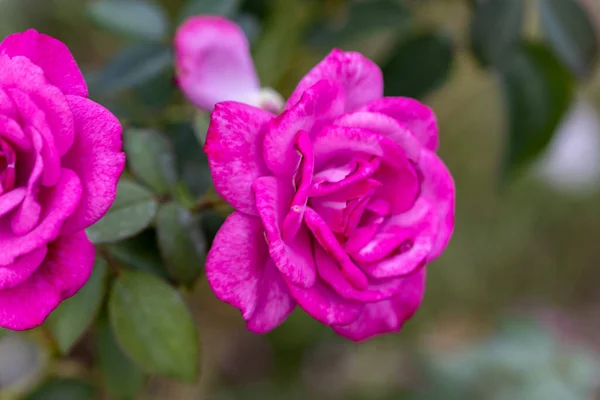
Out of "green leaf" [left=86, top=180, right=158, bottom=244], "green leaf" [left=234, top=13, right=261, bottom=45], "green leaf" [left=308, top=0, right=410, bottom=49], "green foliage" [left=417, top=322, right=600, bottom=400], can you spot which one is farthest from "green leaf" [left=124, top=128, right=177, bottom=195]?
"green foliage" [left=417, top=322, right=600, bottom=400]

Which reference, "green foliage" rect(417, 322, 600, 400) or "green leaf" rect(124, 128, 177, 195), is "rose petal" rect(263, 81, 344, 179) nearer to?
"green leaf" rect(124, 128, 177, 195)

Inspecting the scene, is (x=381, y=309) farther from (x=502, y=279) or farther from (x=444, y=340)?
(x=502, y=279)

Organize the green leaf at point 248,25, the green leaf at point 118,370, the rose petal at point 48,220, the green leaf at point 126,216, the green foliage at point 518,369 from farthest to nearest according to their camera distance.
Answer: the green foliage at point 518,369, the green leaf at point 248,25, the green leaf at point 118,370, the green leaf at point 126,216, the rose petal at point 48,220

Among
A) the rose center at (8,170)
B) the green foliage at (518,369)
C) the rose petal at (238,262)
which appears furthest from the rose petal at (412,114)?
the green foliage at (518,369)

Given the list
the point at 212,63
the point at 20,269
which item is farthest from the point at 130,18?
the point at 20,269

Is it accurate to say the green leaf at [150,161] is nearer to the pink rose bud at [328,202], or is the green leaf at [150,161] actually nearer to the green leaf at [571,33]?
the pink rose bud at [328,202]

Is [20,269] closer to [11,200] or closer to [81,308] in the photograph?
[11,200]
